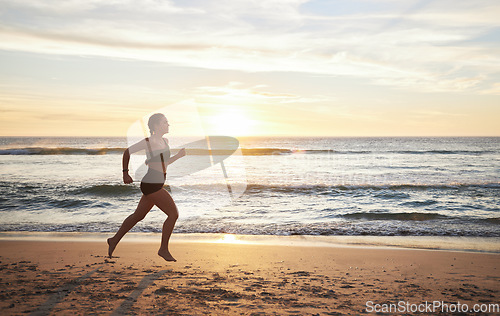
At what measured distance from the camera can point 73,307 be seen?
3344 millimetres

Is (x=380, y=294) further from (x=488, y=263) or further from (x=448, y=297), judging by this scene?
(x=488, y=263)

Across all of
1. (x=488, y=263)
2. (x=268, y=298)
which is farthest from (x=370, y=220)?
(x=268, y=298)

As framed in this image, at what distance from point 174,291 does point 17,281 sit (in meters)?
1.75

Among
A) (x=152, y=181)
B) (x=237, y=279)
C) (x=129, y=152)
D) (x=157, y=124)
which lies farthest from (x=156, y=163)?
(x=237, y=279)

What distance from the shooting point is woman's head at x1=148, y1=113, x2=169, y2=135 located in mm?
4566

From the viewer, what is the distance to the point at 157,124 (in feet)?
15.0

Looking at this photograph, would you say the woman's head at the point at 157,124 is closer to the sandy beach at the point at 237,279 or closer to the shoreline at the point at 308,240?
the sandy beach at the point at 237,279

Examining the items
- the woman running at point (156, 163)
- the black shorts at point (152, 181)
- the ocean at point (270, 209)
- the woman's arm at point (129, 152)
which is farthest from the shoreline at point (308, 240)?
the woman's arm at point (129, 152)

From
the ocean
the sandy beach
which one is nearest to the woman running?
the sandy beach

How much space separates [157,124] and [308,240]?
385cm

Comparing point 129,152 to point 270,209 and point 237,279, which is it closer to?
point 237,279

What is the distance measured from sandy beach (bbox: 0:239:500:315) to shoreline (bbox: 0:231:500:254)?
0.40m

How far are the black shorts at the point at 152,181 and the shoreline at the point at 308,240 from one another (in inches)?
98.1

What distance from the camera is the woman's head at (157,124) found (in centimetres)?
457
